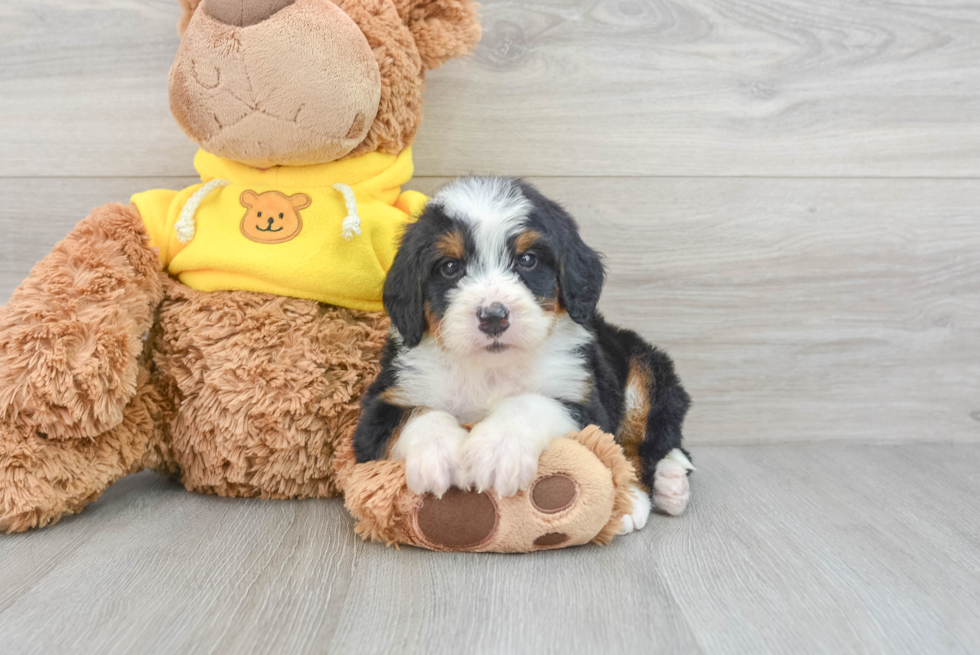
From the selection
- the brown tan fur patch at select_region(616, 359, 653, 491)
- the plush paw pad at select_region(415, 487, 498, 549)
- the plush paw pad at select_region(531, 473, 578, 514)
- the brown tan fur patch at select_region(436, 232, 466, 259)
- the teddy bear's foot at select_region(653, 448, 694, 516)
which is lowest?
the teddy bear's foot at select_region(653, 448, 694, 516)

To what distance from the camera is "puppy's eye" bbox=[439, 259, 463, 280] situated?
5.69ft

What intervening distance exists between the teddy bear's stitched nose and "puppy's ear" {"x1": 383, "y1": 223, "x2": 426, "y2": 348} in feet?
2.10

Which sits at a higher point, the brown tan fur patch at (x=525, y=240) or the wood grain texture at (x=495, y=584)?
the brown tan fur patch at (x=525, y=240)

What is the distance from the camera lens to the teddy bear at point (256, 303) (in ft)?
5.66

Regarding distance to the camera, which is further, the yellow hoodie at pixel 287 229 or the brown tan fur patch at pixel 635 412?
the brown tan fur patch at pixel 635 412

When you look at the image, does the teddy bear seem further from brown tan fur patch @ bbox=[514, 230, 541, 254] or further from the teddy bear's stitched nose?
brown tan fur patch @ bbox=[514, 230, 541, 254]

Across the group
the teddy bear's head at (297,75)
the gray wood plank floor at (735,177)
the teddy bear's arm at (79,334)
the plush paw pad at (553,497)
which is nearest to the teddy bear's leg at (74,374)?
the teddy bear's arm at (79,334)

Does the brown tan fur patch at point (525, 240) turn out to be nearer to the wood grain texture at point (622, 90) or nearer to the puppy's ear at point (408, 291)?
the puppy's ear at point (408, 291)

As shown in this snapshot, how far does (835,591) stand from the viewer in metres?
1.49

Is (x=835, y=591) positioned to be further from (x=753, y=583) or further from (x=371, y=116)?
(x=371, y=116)

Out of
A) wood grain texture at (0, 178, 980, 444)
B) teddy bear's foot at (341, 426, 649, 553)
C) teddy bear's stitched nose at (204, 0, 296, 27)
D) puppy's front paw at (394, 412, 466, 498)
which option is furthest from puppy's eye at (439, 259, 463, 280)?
wood grain texture at (0, 178, 980, 444)

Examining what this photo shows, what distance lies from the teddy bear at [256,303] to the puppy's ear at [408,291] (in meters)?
0.21

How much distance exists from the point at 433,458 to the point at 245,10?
118 centimetres

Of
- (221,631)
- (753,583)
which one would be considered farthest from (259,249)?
(753,583)
